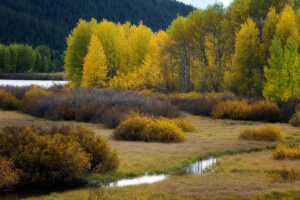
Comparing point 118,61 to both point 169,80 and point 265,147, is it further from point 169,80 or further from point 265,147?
point 265,147

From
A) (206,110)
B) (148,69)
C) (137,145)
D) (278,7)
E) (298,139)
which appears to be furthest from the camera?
(148,69)

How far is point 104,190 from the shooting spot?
8750 mm

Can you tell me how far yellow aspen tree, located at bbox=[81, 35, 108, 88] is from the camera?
47.6 metres

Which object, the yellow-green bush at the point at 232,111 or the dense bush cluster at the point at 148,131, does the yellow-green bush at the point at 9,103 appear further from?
the dense bush cluster at the point at 148,131

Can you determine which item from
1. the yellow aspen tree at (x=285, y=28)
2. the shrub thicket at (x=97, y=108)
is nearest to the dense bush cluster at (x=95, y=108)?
the shrub thicket at (x=97, y=108)

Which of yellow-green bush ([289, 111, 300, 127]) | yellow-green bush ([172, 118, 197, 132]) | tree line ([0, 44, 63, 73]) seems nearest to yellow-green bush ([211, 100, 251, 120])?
yellow-green bush ([289, 111, 300, 127])

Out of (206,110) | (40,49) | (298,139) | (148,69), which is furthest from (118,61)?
(40,49)

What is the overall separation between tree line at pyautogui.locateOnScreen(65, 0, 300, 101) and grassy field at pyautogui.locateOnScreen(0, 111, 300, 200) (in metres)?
14.5

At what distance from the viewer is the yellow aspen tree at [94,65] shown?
156 ft

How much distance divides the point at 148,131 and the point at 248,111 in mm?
11479

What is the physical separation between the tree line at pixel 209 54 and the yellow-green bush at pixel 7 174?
960 inches

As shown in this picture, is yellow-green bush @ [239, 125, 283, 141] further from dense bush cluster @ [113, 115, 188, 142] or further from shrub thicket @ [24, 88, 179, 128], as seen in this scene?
shrub thicket @ [24, 88, 179, 128]

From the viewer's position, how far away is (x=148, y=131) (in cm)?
1634

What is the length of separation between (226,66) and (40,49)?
101479 millimetres
